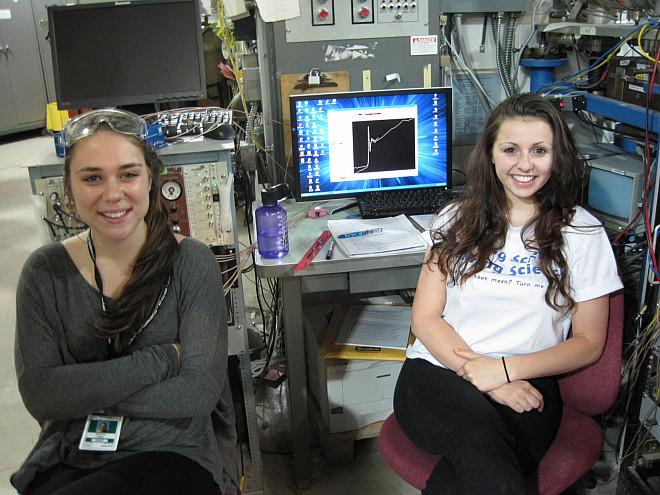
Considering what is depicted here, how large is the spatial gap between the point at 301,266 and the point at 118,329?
58 cm

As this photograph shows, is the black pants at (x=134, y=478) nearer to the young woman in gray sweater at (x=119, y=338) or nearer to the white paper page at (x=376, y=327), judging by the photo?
the young woman in gray sweater at (x=119, y=338)

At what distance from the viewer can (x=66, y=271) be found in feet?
4.58

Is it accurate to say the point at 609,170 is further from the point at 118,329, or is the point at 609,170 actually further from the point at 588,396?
the point at 118,329

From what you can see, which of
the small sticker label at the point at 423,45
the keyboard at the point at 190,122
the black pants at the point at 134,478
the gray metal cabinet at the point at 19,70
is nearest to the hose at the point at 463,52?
the small sticker label at the point at 423,45

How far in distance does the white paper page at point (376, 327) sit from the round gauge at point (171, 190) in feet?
2.35

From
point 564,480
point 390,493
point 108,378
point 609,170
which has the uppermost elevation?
point 609,170

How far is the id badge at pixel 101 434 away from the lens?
1347mm

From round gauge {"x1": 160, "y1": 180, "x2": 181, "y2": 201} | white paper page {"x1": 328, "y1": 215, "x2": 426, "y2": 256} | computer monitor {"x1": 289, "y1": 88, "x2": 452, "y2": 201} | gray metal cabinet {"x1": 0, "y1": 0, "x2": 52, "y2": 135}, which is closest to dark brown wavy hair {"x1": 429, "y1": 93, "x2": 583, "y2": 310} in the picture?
white paper page {"x1": 328, "y1": 215, "x2": 426, "y2": 256}

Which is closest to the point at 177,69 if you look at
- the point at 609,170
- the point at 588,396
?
the point at 609,170

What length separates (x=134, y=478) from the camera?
1.29 metres

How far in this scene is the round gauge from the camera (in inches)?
69.3

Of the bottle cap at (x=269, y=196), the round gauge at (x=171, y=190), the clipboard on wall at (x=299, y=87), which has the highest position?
the clipboard on wall at (x=299, y=87)

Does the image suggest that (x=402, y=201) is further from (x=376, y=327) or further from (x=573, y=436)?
(x=573, y=436)

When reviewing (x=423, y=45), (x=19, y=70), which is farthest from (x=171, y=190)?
(x=19, y=70)
